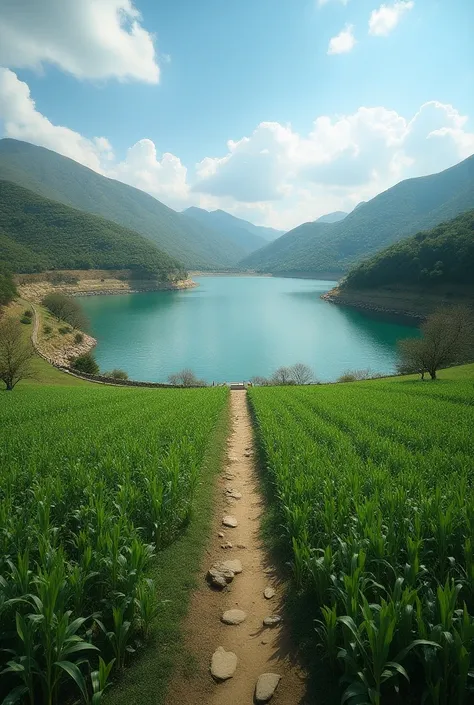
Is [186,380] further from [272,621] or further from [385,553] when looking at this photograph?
[385,553]

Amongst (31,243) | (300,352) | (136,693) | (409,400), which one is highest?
(31,243)

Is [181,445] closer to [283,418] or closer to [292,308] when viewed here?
[283,418]

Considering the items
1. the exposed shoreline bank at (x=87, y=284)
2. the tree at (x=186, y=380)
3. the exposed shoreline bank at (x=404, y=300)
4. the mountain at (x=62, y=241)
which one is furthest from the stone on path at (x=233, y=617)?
the mountain at (x=62, y=241)

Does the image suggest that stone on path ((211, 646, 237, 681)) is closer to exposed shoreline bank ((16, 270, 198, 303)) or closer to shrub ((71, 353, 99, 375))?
shrub ((71, 353, 99, 375))

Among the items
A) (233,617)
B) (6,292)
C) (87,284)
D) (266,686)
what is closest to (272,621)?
(233,617)

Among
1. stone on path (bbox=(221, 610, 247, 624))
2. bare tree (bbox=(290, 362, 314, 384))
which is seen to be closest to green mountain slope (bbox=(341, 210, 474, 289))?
bare tree (bbox=(290, 362, 314, 384))

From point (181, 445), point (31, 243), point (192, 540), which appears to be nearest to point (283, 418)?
point (181, 445)

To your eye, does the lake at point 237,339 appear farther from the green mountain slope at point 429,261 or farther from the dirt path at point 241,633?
the dirt path at point 241,633
